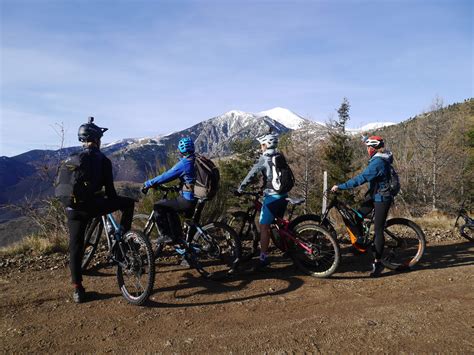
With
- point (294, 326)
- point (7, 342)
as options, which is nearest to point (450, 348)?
point (294, 326)

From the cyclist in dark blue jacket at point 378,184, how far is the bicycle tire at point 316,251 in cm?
71

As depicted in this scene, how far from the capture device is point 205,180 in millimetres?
5035

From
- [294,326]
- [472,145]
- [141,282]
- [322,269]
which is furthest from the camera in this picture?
[472,145]

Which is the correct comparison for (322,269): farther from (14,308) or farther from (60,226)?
(60,226)

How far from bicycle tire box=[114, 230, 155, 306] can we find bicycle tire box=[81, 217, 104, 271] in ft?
3.39

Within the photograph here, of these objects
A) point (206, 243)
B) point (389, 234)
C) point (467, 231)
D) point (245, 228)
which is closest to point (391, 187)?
point (389, 234)

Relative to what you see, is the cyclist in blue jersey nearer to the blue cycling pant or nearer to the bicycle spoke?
the blue cycling pant

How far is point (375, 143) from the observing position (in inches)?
216

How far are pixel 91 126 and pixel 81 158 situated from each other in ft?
1.93

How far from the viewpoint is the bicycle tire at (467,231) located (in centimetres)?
798

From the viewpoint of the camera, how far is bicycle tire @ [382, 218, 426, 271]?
5.68m

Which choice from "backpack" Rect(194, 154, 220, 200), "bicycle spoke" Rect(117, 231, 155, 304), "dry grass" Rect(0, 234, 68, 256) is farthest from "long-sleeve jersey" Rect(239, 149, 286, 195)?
"dry grass" Rect(0, 234, 68, 256)

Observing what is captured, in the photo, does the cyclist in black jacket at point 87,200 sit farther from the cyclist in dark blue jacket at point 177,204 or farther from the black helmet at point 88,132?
the cyclist in dark blue jacket at point 177,204

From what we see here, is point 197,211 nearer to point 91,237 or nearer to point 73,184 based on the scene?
point 91,237
